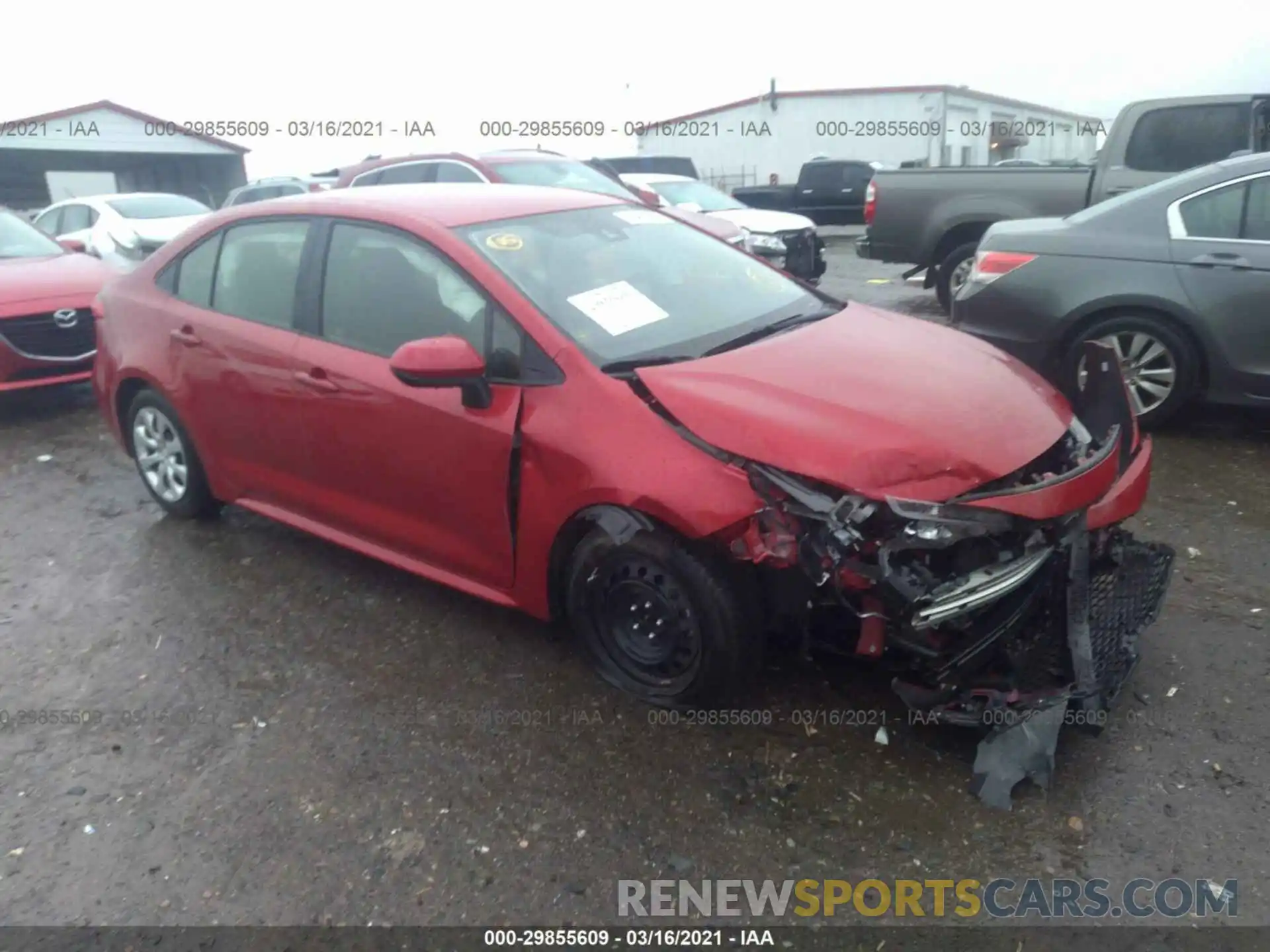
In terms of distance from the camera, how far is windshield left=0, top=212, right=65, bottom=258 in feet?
25.3

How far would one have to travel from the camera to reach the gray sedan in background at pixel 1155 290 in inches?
200

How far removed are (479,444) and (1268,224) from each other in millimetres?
4392

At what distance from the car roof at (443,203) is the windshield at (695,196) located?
8.36 metres

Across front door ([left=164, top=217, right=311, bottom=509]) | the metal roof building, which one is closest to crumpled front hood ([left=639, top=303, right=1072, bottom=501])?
front door ([left=164, top=217, right=311, bottom=509])

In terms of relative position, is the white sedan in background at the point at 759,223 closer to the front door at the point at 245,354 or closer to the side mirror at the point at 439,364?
the front door at the point at 245,354

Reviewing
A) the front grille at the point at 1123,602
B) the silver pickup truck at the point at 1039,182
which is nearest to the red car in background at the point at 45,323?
the front grille at the point at 1123,602

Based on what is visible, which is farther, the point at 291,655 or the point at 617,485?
the point at 291,655

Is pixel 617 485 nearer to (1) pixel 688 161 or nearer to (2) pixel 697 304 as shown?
(2) pixel 697 304

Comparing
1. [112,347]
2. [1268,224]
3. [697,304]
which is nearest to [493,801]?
[697,304]

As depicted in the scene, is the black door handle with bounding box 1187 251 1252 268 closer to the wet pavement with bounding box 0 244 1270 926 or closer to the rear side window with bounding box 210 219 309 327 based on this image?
the wet pavement with bounding box 0 244 1270 926

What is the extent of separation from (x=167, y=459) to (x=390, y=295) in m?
1.90

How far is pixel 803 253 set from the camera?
37.3 feet

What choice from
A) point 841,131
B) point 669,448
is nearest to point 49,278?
point 669,448

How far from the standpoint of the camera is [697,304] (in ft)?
12.0
